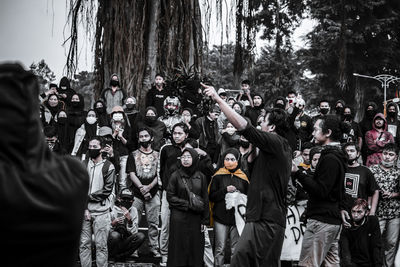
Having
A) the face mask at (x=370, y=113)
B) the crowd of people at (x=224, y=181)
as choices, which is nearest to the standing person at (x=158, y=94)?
the crowd of people at (x=224, y=181)

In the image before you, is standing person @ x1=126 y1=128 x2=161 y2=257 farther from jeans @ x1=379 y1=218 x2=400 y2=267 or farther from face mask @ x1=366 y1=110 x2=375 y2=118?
face mask @ x1=366 y1=110 x2=375 y2=118

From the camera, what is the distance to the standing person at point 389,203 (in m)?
9.48

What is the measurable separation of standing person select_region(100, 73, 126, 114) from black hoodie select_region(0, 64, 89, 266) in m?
10.0

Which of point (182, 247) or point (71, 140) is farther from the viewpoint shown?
point (71, 140)

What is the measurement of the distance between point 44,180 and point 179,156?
25.3 feet

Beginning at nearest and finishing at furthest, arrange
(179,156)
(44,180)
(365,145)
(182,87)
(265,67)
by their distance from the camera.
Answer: (44,180) → (179,156) → (182,87) → (365,145) → (265,67)

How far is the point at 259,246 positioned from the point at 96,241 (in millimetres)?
3421

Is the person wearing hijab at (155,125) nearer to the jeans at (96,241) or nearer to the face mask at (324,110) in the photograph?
the jeans at (96,241)

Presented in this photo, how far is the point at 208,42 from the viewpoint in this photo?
1195 cm

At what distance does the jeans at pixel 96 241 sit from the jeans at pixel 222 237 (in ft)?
5.43

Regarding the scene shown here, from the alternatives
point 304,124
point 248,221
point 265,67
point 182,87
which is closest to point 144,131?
point 182,87

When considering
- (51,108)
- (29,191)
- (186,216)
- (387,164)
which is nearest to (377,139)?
(387,164)

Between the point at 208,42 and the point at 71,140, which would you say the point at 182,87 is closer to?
the point at 208,42

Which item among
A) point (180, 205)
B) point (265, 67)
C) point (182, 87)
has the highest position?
point (265, 67)
